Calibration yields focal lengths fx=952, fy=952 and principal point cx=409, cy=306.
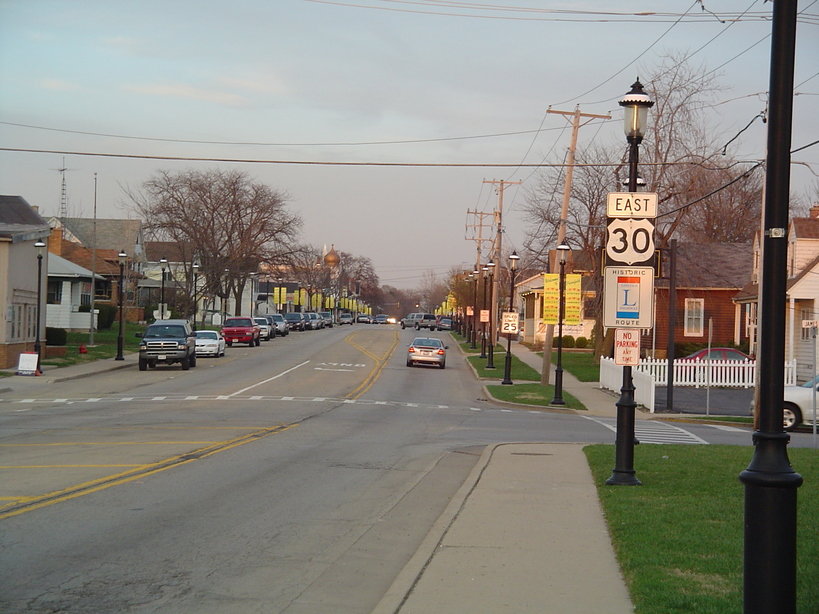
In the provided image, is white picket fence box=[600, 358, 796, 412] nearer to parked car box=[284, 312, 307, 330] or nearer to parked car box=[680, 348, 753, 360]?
parked car box=[680, 348, 753, 360]

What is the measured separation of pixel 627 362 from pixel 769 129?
6897 mm

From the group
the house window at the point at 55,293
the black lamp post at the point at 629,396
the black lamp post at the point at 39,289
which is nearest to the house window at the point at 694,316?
the black lamp post at the point at 39,289

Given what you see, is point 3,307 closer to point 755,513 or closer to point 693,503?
point 693,503

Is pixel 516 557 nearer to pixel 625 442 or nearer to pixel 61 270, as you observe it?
pixel 625 442

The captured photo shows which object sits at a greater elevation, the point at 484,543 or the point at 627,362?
the point at 627,362

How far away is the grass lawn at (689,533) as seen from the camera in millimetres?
6668

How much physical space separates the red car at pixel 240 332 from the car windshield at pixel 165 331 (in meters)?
20.3

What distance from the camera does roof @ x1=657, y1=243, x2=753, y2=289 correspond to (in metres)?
52.8

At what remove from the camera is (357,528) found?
10.0m

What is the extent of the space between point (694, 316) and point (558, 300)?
21.4 metres

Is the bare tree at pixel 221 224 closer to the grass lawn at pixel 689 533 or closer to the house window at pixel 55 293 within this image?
the house window at pixel 55 293

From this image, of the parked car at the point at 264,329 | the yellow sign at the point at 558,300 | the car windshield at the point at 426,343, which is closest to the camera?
the yellow sign at the point at 558,300

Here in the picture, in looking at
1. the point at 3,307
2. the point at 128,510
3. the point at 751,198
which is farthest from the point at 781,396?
the point at 751,198

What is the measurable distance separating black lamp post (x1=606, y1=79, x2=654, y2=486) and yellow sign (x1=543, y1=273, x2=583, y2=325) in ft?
70.7
